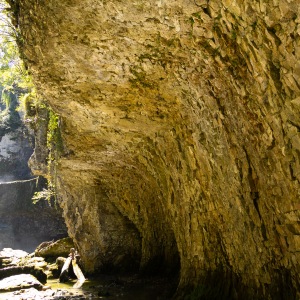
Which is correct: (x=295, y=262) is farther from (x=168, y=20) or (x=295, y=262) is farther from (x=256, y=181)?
(x=168, y=20)

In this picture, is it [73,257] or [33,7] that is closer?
[33,7]

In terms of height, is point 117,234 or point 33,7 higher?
point 33,7

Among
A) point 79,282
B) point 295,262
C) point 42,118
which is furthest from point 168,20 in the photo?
point 79,282

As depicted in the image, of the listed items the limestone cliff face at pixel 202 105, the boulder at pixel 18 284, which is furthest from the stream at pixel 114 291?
the limestone cliff face at pixel 202 105

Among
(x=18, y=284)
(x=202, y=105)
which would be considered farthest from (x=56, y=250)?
(x=202, y=105)

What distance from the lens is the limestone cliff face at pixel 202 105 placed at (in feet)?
13.3

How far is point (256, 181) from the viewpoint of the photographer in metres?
5.00

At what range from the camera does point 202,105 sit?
19.1ft

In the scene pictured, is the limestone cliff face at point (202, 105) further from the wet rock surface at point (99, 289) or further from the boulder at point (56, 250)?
the boulder at point (56, 250)

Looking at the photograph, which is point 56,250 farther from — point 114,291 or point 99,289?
point 114,291

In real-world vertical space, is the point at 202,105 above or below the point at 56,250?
above

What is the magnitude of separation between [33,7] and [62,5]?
60 cm

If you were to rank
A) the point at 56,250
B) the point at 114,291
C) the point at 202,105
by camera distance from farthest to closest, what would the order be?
the point at 56,250 < the point at 114,291 < the point at 202,105

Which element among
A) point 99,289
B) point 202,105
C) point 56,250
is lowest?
point 99,289
